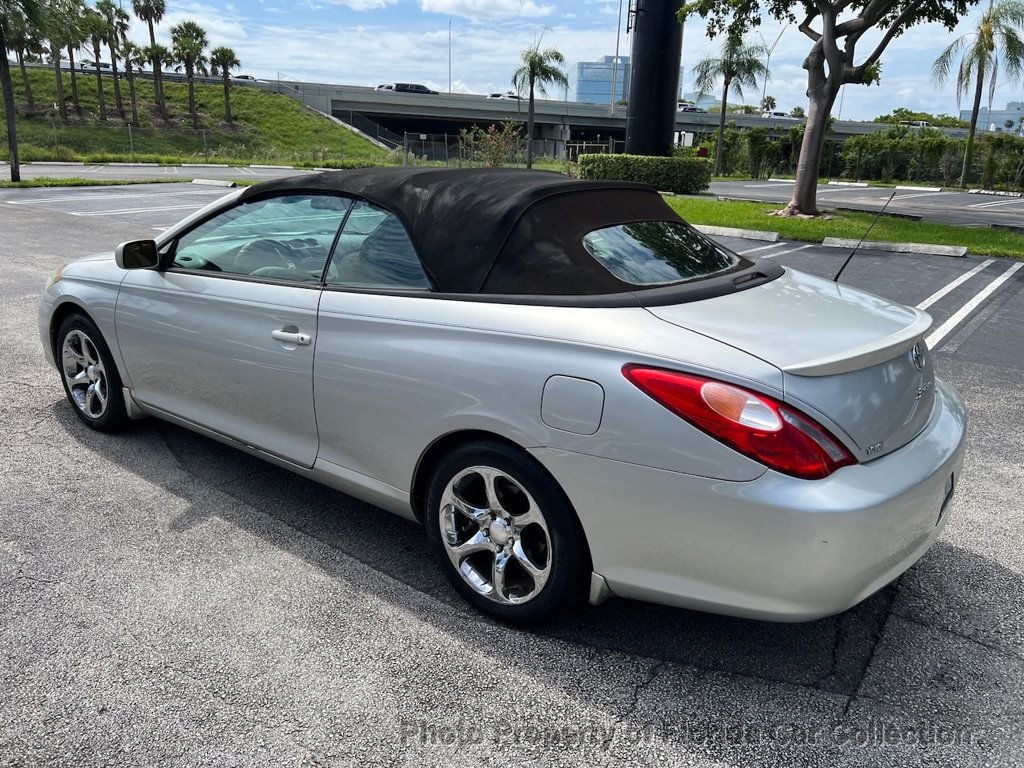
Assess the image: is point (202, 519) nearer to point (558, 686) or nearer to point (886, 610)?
point (558, 686)

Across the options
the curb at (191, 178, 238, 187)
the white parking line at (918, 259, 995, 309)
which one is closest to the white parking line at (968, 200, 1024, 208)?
the white parking line at (918, 259, 995, 309)

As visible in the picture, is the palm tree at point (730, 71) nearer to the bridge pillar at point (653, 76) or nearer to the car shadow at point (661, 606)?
the bridge pillar at point (653, 76)

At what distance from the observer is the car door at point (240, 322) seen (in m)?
3.30

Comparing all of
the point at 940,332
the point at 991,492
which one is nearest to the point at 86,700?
the point at 991,492

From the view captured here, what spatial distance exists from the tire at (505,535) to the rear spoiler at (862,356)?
32.6 inches

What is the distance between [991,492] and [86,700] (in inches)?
155

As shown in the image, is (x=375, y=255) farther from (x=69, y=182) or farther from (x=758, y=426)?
(x=69, y=182)

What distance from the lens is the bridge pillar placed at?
71.3 ft

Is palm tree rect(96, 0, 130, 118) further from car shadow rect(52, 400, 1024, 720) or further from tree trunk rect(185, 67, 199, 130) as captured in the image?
car shadow rect(52, 400, 1024, 720)

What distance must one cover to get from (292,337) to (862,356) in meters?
2.12

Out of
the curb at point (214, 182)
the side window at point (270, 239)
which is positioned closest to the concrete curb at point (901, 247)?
the side window at point (270, 239)

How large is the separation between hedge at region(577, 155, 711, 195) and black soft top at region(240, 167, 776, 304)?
2005 centimetres

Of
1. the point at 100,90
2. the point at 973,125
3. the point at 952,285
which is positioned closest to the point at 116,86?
the point at 100,90

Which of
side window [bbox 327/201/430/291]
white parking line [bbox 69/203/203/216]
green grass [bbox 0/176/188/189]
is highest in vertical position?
side window [bbox 327/201/430/291]
